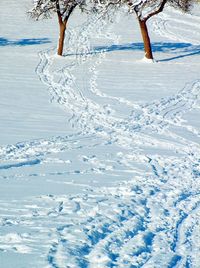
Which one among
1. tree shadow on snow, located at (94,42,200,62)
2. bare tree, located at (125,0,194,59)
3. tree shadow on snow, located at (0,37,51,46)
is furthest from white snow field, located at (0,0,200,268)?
tree shadow on snow, located at (0,37,51,46)

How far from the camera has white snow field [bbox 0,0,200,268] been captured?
574cm

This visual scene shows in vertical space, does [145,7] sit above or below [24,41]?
above

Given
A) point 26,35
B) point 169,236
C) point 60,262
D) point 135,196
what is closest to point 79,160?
point 135,196

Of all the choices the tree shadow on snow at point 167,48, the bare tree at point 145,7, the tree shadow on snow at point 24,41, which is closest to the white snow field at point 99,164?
the bare tree at point 145,7

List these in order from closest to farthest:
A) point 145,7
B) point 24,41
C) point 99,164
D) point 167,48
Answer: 1. point 99,164
2. point 145,7
3. point 167,48
4. point 24,41

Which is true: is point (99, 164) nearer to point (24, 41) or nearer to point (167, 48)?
point (167, 48)

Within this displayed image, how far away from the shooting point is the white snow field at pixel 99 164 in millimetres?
5742

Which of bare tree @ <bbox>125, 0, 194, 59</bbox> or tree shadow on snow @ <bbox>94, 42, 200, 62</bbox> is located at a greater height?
bare tree @ <bbox>125, 0, 194, 59</bbox>

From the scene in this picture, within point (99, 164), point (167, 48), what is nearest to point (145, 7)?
point (167, 48)

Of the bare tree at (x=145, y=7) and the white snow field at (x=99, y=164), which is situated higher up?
the bare tree at (x=145, y=7)

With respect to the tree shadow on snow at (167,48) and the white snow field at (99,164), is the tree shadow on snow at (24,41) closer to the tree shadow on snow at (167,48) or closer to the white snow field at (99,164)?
the tree shadow on snow at (167,48)

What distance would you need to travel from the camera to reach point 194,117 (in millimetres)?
13141

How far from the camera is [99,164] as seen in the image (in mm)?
8953

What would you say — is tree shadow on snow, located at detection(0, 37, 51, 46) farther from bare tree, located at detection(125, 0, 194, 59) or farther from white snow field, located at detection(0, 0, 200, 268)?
bare tree, located at detection(125, 0, 194, 59)
